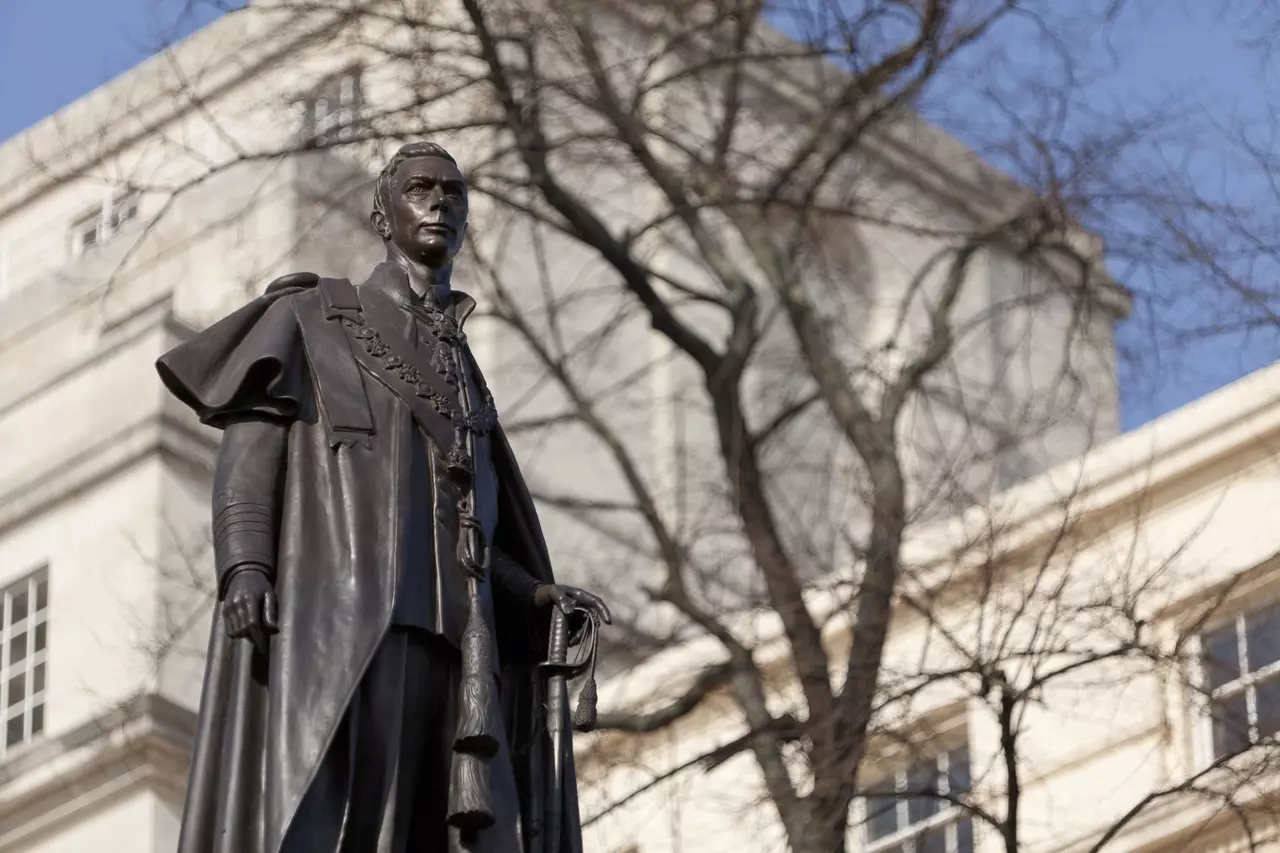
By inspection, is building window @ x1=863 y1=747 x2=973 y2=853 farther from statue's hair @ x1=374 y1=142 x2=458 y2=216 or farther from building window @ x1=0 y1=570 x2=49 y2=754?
statue's hair @ x1=374 y1=142 x2=458 y2=216

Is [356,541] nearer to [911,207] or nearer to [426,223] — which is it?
[426,223]

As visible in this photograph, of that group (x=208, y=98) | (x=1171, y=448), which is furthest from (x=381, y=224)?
(x=208, y=98)

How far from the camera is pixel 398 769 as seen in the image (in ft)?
28.7

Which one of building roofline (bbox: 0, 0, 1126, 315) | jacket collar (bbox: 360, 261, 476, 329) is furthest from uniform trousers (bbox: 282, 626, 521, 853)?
building roofline (bbox: 0, 0, 1126, 315)

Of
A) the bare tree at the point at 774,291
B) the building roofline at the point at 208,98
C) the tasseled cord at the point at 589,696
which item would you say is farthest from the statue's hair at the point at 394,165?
the building roofline at the point at 208,98

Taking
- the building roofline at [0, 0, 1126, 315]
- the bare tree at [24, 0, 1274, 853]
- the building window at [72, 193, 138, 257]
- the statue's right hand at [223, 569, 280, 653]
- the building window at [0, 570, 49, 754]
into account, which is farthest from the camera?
the building window at [72, 193, 138, 257]

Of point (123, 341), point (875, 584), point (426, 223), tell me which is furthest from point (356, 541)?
point (123, 341)

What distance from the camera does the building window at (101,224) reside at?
3662cm

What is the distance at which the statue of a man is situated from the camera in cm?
868

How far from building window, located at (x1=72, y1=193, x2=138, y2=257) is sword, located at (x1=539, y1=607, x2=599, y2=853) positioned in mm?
26843

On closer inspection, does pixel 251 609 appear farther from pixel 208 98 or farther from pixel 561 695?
pixel 208 98

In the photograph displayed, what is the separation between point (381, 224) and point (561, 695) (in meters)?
1.39

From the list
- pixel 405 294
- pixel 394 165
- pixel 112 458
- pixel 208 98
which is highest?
pixel 208 98

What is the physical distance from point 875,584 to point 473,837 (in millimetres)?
10523
